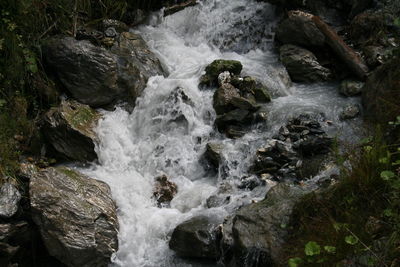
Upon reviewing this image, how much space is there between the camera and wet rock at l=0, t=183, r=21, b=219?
176 inches

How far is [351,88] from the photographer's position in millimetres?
6562

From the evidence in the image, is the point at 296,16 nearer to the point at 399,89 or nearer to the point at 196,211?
the point at 399,89

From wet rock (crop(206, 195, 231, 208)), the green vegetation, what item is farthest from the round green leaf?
the green vegetation

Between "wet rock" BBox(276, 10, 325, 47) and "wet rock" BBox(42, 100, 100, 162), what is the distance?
399cm

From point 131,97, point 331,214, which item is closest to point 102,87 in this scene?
point 131,97

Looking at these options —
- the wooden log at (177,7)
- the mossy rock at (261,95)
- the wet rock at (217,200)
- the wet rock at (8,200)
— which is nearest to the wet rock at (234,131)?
the mossy rock at (261,95)

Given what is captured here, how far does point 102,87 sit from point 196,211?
8.45ft

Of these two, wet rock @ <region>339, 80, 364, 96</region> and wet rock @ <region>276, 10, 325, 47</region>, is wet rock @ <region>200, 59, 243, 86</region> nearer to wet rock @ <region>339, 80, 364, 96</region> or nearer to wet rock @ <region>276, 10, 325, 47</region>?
wet rock @ <region>276, 10, 325, 47</region>

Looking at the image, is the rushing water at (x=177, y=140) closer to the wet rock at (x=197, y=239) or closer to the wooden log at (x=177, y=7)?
the wet rock at (x=197, y=239)

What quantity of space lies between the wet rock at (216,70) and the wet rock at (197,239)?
9.47ft

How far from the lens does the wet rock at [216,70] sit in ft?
23.0

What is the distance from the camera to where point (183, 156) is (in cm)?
605

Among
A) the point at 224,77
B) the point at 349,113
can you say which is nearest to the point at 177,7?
the point at 224,77

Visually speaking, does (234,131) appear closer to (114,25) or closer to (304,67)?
(304,67)
